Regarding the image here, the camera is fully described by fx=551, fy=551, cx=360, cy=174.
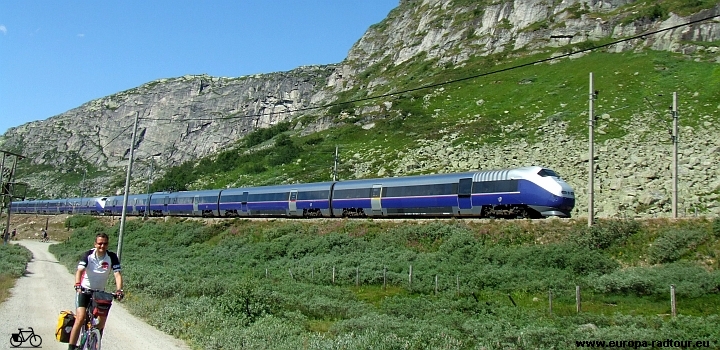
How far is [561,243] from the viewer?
2581cm

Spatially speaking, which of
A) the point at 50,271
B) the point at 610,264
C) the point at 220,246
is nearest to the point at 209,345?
the point at 610,264

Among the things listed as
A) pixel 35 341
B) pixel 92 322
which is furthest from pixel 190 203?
pixel 92 322

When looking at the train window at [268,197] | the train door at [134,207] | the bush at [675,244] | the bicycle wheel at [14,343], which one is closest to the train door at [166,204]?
the train door at [134,207]

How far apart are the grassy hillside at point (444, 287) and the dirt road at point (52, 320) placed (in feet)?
1.94

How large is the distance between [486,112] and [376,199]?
1758 inches

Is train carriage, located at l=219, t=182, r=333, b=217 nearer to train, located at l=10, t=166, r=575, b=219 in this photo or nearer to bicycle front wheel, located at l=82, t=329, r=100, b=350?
train, located at l=10, t=166, r=575, b=219

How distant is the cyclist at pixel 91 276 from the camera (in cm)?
945

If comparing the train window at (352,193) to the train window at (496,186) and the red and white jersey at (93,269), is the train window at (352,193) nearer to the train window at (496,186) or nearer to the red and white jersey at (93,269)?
the train window at (496,186)

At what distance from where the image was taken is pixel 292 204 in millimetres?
44750

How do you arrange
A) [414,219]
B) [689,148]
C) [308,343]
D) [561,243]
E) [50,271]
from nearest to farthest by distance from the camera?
[308,343] → [561,243] → [50,271] → [414,219] → [689,148]

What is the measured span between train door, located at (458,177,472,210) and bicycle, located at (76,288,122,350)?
2422 cm

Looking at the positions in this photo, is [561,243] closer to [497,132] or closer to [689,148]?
[689,148]

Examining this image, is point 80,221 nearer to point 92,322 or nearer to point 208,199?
point 208,199

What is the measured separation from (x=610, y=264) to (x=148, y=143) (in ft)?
596
